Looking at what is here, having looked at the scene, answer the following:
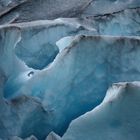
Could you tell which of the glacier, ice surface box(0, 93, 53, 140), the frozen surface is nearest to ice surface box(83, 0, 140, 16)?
the frozen surface

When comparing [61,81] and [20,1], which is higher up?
[61,81]

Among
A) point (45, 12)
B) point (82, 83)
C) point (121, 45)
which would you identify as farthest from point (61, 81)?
point (45, 12)

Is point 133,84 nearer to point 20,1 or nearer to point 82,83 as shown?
point 82,83

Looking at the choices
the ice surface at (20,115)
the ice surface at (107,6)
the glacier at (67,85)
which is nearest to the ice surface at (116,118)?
the glacier at (67,85)

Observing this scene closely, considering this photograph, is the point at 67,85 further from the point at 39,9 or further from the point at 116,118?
the point at 39,9

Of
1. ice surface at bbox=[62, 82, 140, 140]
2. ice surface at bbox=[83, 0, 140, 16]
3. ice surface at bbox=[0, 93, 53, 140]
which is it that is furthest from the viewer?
ice surface at bbox=[83, 0, 140, 16]

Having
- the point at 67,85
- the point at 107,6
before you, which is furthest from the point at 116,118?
the point at 107,6

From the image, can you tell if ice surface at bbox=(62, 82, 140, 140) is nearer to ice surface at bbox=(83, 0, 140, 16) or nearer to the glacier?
the glacier
